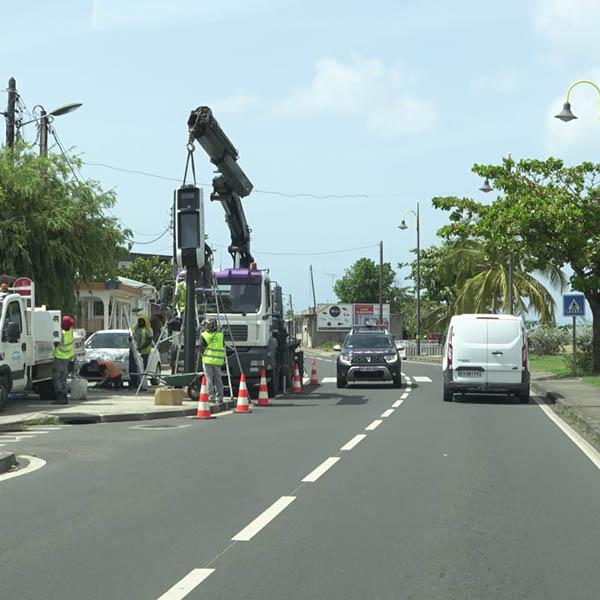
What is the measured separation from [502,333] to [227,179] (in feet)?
25.4

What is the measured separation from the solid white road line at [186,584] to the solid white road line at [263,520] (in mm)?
1057

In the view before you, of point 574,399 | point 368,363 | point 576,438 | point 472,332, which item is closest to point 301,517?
point 576,438

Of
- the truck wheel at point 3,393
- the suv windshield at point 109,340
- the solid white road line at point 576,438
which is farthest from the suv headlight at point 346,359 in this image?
the truck wheel at point 3,393

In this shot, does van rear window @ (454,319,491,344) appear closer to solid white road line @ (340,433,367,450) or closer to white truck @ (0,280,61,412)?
solid white road line @ (340,433,367,450)

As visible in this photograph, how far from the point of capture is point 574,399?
22531 mm

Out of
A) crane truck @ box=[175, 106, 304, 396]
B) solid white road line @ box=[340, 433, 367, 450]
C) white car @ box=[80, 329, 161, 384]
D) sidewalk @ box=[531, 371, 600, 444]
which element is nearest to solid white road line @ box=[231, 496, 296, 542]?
solid white road line @ box=[340, 433, 367, 450]

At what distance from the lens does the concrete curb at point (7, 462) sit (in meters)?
11.6

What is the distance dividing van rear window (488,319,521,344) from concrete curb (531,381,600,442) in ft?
5.64

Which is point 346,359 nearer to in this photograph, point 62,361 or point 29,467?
point 62,361

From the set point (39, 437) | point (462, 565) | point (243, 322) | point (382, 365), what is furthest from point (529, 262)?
point (462, 565)

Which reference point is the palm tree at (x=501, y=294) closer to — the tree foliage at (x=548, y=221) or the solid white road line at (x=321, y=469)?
the tree foliage at (x=548, y=221)

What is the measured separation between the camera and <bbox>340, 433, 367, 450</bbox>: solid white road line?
45.6ft

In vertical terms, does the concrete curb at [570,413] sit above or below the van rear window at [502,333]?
below

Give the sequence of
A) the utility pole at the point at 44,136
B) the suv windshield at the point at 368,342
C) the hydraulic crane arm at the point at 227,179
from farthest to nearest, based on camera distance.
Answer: the suv windshield at the point at 368,342, the utility pole at the point at 44,136, the hydraulic crane arm at the point at 227,179
